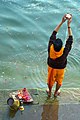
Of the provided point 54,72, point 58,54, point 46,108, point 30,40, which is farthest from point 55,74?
point 30,40

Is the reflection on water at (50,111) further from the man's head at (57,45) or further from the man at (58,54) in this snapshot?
the man's head at (57,45)

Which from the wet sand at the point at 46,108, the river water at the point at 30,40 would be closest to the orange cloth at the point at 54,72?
the wet sand at the point at 46,108

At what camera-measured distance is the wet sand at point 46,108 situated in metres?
5.48

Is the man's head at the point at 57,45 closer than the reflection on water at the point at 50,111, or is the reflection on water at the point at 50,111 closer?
the man's head at the point at 57,45

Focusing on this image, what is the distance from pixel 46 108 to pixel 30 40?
396cm

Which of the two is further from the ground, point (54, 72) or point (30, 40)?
point (54, 72)

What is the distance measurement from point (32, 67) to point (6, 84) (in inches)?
42.4

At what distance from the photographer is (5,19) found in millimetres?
10289

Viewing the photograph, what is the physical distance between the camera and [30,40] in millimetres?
9336

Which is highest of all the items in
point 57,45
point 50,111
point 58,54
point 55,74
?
point 57,45

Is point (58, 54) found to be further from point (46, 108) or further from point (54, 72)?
point (46, 108)

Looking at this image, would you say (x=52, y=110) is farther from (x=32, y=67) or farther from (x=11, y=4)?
(x=11, y=4)

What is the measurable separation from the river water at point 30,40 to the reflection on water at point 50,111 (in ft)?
4.91

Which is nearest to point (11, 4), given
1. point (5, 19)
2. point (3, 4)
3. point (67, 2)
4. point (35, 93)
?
point (3, 4)
